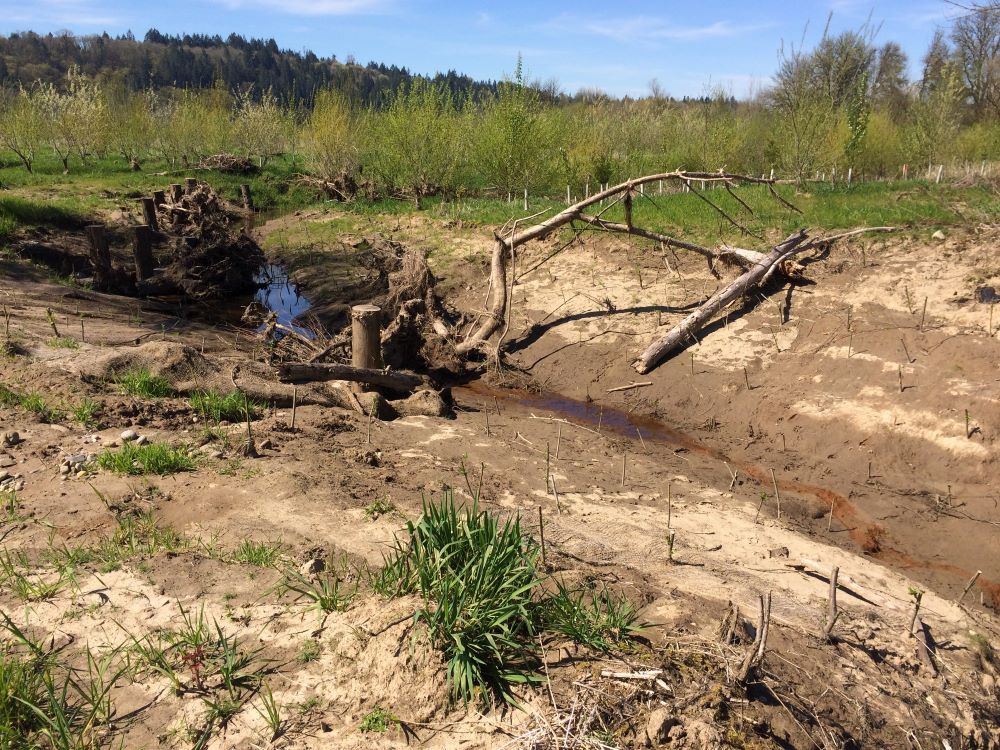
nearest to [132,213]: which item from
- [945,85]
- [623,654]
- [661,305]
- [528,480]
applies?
[661,305]

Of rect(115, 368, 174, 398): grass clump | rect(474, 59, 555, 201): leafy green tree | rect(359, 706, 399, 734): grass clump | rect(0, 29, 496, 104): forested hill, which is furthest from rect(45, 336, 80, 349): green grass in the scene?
rect(0, 29, 496, 104): forested hill

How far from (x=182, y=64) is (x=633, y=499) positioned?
122 m

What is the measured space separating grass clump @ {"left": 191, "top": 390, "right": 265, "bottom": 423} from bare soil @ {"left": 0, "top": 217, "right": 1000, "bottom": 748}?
0.20 metres

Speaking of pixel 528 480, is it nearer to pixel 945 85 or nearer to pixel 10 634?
pixel 10 634

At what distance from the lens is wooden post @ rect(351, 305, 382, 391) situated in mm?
8883

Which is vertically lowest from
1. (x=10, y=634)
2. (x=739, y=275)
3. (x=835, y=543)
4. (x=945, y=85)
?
(x=835, y=543)

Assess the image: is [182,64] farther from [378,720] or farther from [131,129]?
[378,720]

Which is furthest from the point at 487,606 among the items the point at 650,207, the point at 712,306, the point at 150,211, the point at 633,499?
the point at 150,211

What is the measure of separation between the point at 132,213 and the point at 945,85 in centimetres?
2742

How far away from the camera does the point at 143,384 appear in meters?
6.91

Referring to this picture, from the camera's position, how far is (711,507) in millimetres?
6684

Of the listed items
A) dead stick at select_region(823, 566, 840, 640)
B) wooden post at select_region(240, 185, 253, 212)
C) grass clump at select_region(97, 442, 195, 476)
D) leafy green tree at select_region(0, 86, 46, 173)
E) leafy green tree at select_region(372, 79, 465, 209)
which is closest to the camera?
dead stick at select_region(823, 566, 840, 640)

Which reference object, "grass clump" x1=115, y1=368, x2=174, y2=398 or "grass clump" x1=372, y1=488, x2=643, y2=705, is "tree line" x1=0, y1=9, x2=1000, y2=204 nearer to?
"grass clump" x1=115, y1=368, x2=174, y2=398

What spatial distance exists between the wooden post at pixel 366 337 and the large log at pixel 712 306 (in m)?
4.06
